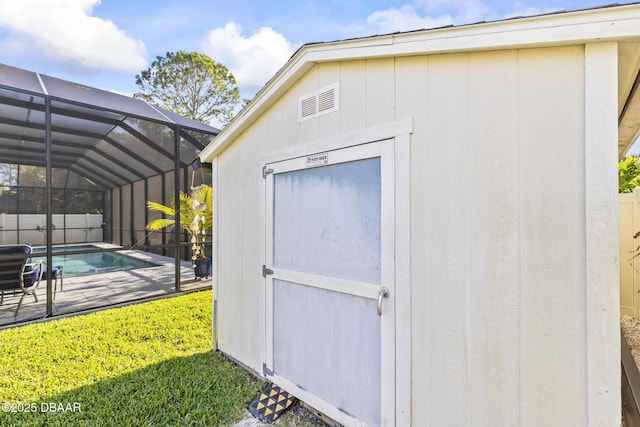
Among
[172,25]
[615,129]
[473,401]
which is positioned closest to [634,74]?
[615,129]

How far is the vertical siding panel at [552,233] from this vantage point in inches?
57.2

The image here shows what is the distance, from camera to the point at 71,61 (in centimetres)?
1479

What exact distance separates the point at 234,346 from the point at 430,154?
2.87 meters

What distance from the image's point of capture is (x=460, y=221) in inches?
67.7

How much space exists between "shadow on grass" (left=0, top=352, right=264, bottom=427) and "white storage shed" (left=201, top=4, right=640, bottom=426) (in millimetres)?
539

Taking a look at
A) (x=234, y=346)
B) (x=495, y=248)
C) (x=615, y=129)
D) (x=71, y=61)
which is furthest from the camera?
(x=71, y=61)

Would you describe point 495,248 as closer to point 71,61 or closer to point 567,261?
point 567,261

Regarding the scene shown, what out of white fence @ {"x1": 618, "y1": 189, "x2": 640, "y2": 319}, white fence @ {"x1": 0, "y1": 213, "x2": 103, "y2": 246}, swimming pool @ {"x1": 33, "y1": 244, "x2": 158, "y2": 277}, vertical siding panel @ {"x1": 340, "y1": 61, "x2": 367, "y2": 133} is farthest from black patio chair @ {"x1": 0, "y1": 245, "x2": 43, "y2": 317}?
white fence @ {"x1": 0, "y1": 213, "x2": 103, "y2": 246}

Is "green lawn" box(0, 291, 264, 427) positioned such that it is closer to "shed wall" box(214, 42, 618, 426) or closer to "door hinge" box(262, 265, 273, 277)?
"door hinge" box(262, 265, 273, 277)

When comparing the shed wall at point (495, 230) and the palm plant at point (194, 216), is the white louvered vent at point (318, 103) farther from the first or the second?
the palm plant at point (194, 216)

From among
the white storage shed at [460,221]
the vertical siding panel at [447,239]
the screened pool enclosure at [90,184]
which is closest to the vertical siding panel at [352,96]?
the white storage shed at [460,221]

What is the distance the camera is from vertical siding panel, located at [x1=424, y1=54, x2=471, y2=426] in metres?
1.71

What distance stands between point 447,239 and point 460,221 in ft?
0.41

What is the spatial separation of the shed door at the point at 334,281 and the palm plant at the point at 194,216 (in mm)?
4591
